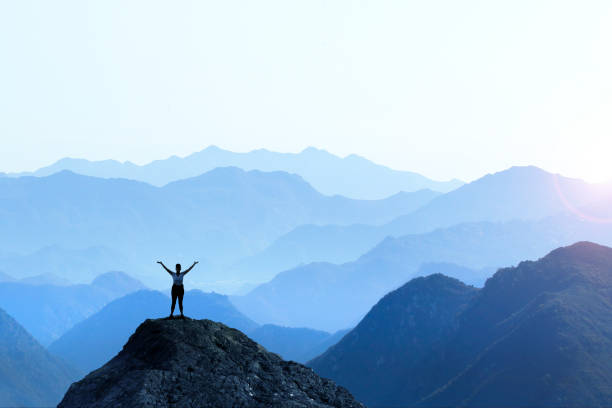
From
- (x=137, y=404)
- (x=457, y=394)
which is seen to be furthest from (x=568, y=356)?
(x=137, y=404)

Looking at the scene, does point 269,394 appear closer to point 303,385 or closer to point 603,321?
point 303,385

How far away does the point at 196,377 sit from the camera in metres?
42.5

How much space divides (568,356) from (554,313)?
2093 centimetres

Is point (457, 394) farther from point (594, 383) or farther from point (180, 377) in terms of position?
point (180, 377)

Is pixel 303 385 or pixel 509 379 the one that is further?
pixel 509 379

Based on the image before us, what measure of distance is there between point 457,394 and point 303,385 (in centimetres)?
16246

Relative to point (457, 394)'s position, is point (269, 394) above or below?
below

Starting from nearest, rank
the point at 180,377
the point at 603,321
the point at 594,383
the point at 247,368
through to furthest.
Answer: the point at 180,377 → the point at 247,368 → the point at 594,383 → the point at 603,321

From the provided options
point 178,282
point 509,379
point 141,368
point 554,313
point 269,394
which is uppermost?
point 554,313

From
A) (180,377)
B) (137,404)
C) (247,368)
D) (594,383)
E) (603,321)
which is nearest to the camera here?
(137,404)

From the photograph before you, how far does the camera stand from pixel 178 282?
44438mm

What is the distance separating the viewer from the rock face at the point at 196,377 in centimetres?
4122

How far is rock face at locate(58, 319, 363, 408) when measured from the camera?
135 ft

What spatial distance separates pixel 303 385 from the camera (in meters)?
47.3
